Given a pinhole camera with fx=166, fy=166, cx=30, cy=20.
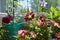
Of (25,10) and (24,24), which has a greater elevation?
(25,10)

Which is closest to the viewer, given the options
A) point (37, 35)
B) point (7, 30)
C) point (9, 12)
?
point (37, 35)

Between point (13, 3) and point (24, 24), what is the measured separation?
23cm

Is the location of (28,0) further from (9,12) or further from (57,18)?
(57,18)

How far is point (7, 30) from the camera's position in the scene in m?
1.35

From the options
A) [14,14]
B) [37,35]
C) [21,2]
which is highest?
[21,2]

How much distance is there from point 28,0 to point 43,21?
415 mm

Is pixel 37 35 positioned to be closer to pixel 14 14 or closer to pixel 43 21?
pixel 43 21

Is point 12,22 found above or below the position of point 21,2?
below

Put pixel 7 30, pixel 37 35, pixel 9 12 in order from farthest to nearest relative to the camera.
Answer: pixel 9 12 → pixel 7 30 → pixel 37 35

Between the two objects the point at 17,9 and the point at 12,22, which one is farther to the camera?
the point at 17,9

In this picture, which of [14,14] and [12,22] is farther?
[14,14]

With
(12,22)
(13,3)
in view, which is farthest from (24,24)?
(13,3)

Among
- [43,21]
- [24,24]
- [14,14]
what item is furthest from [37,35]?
[14,14]

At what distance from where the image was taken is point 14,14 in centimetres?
151
